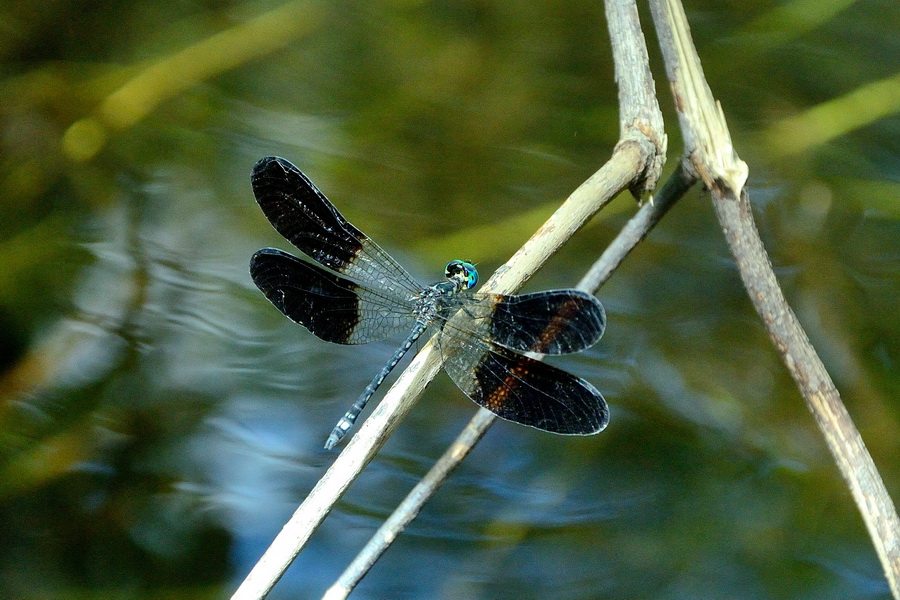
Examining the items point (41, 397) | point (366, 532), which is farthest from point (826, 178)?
point (41, 397)

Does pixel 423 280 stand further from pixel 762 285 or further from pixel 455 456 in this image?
pixel 762 285

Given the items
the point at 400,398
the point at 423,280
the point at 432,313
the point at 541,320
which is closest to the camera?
the point at 400,398

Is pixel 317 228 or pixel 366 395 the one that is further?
pixel 317 228

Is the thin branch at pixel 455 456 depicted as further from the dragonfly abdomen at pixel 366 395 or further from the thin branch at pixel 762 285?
the dragonfly abdomen at pixel 366 395

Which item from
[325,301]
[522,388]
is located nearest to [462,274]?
[325,301]

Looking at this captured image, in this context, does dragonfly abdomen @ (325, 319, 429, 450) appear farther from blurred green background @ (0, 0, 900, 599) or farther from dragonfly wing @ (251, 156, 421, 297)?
blurred green background @ (0, 0, 900, 599)

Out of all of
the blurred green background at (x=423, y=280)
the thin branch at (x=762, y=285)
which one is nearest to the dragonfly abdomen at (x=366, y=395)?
the blurred green background at (x=423, y=280)

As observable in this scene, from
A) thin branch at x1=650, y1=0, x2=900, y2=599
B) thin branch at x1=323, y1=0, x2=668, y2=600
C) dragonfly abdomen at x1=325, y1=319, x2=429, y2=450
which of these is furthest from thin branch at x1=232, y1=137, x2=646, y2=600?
dragonfly abdomen at x1=325, y1=319, x2=429, y2=450
